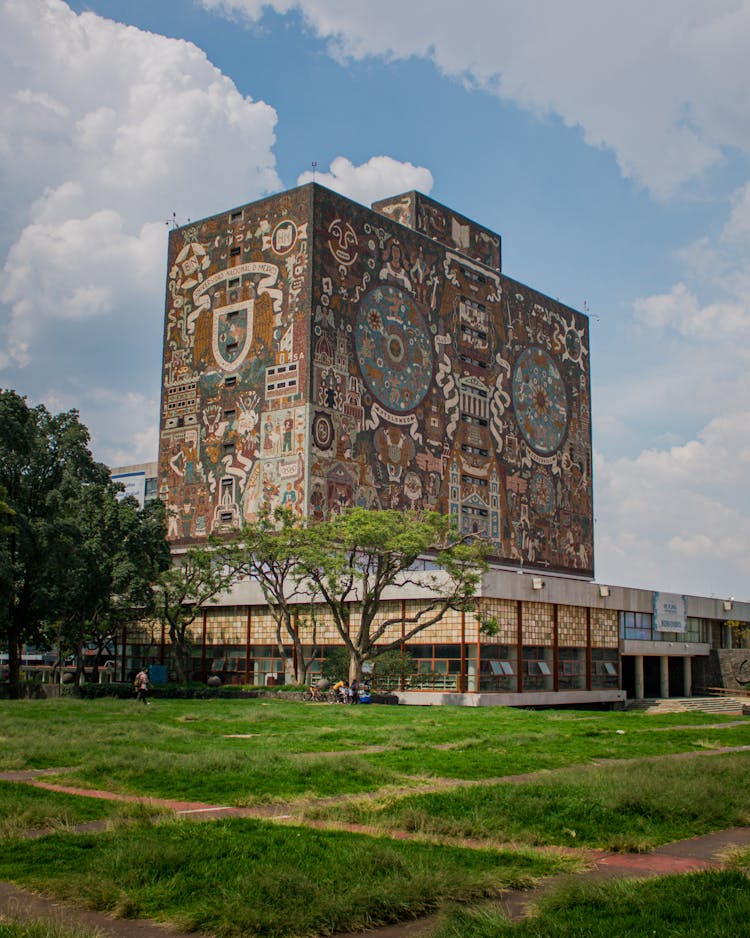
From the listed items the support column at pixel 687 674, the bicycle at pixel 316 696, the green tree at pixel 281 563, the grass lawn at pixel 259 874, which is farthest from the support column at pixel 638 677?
the grass lawn at pixel 259 874

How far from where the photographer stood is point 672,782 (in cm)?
1588

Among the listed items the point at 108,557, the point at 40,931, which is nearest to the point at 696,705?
the point at 108,557

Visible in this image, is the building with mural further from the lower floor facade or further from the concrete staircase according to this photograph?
the concrete staircase

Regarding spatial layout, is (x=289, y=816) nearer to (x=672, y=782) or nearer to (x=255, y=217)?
(x=672, y=782)

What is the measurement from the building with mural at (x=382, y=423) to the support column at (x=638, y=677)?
132 mm

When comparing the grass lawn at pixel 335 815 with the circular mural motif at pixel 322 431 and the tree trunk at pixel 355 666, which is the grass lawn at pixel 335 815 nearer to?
the tree trunk at pixel 355 666

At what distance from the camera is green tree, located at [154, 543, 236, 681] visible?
183 ft

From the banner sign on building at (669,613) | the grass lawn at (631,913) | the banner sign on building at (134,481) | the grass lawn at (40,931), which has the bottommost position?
the grass lawn at (40,931)

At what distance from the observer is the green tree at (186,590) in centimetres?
5590

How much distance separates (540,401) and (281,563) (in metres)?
40.1

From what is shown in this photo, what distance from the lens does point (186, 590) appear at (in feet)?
187

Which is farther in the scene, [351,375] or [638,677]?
[351,375]

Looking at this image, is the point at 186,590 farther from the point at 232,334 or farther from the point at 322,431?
the point at 232,334

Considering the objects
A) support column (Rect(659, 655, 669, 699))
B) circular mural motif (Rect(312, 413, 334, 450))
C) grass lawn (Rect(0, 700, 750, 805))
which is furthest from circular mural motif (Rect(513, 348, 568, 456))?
grass lawn (Rect(0, 700, 750, 805))
